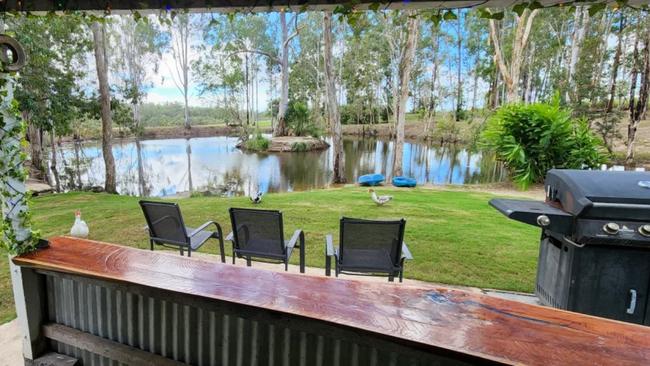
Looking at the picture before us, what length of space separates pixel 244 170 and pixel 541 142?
33.9 ft

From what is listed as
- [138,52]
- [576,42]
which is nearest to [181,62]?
[138,52]

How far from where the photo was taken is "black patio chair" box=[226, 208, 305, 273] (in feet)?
8.95

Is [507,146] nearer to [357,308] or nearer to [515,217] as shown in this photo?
[515,217]

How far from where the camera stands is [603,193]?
1.96 metres

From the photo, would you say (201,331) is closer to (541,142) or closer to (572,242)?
(572,242)

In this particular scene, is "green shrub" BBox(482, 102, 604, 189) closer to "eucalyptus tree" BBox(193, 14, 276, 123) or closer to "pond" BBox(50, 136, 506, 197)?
"pond" BBox(50, 136, 506, 197)

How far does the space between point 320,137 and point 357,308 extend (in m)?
22.5

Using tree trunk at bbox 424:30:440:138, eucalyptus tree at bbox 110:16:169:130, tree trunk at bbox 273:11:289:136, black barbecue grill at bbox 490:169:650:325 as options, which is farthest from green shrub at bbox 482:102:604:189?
eucalyptus tree at bbox 110:16:169:130

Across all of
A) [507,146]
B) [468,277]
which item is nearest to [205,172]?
[507,146]

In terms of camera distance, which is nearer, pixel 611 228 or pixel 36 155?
pixel 611 228

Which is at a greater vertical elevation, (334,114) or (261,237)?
(334,114)

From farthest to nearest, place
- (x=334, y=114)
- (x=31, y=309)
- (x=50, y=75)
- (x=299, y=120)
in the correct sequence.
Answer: (x=299, y=120) < (x=334, y=114) < (x=50, y=75) < (x=31, y=309)

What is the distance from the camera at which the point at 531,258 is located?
382 cm

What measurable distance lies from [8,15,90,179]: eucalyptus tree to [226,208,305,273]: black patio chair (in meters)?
7.29
